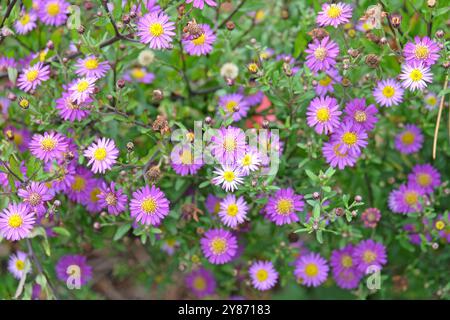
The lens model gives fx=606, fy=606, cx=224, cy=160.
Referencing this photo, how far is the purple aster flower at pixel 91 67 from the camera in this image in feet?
6.22

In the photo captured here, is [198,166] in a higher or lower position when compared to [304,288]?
higher

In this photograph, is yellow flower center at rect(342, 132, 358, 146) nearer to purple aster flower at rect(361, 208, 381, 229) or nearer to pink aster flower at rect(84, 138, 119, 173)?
purple aster flower at rect(361, 208, 381, 229)

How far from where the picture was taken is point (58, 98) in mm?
2029

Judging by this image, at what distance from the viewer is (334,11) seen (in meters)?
1.83

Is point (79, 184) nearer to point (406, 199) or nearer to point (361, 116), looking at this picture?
point (361, 116)

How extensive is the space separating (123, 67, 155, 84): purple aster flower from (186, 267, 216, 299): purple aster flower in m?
0.79

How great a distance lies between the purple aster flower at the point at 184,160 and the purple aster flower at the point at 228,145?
11 centimetres

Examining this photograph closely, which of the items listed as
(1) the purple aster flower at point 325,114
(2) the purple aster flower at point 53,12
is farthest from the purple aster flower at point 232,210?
(2) the purple aster flower at point 53,12

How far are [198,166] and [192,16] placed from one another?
478mm

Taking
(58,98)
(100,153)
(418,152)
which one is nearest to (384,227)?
(418,152)

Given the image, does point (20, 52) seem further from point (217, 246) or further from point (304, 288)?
point (304, 288)

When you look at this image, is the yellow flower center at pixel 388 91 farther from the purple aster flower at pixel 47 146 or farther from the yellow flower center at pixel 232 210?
the purple aster flower at pixel 47 146
